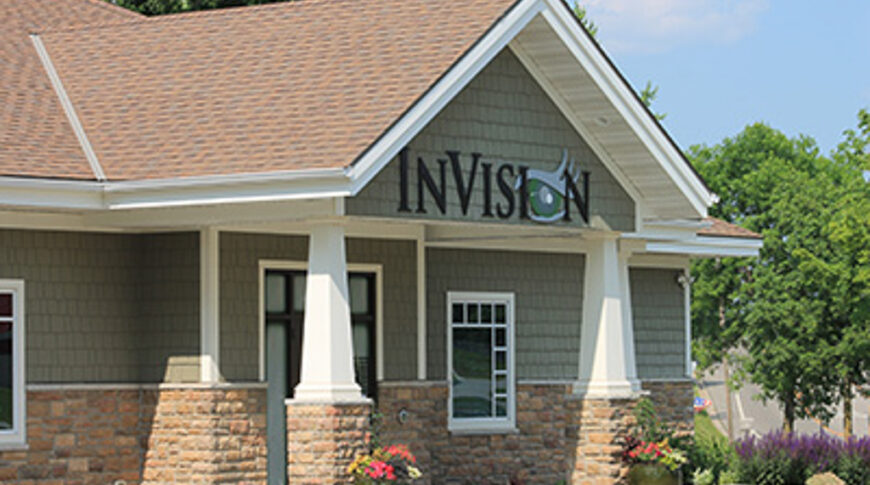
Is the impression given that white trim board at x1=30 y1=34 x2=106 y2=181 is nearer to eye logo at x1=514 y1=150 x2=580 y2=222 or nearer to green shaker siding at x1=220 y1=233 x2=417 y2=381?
green shaker siding at x1=220 y1=233 x2=417 y2=381

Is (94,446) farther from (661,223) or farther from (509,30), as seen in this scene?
(661,223)

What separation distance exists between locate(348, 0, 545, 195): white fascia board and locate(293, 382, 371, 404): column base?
226cm

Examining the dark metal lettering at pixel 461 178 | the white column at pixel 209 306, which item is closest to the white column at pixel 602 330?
the dark metal lettering at pixel 461 178

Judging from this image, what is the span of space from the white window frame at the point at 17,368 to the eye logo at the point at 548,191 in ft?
20.1

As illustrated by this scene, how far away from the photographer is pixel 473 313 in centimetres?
2383

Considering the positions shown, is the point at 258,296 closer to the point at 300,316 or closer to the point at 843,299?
the point at 300,316

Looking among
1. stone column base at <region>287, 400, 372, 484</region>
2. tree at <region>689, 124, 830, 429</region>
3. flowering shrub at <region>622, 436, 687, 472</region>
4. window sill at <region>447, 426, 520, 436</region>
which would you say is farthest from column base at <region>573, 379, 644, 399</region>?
tree at <region>689, 124, 830, 429</region>

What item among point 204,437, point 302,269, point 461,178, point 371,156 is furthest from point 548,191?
point 204,437

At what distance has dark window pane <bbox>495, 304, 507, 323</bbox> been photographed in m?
24.2

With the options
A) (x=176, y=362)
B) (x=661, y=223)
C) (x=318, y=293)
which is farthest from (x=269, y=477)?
(x=661, y=223)

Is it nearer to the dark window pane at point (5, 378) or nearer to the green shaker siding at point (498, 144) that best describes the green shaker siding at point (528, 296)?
the green shaker siding at point (498, 144)

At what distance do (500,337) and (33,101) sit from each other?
765 centimetres

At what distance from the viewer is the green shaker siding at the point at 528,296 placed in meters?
23.2

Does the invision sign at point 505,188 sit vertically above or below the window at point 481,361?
above
